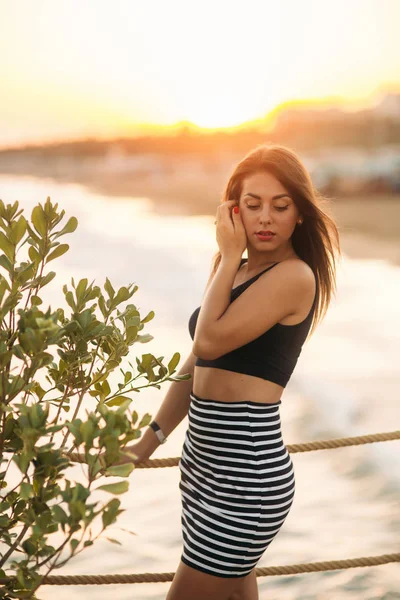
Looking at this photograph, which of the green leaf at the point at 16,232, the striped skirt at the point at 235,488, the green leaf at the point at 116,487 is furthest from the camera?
the striped skirt at the point at 235,488

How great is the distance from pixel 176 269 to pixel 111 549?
835 inches

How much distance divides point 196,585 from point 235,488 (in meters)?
0.25

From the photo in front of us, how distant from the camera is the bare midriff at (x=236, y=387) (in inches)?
76.3

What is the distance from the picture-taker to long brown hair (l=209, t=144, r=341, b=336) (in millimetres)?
2062

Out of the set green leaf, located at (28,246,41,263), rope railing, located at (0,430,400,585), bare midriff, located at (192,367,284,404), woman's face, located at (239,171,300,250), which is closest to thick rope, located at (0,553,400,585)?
rope railing, located at (0,430,400,585)

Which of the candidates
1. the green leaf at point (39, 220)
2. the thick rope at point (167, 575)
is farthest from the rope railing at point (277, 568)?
the green leaf at point (39, 220)

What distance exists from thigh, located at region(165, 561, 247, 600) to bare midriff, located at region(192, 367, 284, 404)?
1.38 feet

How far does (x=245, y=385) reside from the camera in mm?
1938

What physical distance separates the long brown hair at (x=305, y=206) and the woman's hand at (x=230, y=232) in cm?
10

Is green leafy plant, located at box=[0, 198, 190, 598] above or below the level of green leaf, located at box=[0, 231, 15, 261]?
below

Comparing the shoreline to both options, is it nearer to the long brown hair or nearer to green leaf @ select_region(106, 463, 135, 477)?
the long brown hair

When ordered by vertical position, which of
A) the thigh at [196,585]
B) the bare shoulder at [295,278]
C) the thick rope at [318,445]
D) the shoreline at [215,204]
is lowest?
the shoreline at [215,204]

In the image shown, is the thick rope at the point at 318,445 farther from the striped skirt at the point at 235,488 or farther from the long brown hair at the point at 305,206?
the long brown hair at the point at 305,206

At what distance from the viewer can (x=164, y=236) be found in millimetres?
38875
